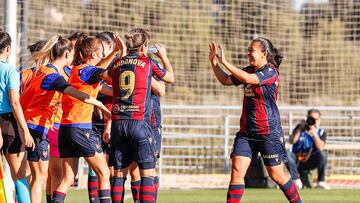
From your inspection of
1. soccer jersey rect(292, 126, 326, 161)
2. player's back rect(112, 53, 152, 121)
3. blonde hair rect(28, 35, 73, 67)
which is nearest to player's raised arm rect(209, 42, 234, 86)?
player's back rect(112, 53, 152, 121)

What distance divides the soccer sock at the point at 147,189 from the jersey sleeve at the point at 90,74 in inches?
45.0

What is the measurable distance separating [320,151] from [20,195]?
356 inches

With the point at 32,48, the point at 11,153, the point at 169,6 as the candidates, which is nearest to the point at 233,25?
the point at 169,6

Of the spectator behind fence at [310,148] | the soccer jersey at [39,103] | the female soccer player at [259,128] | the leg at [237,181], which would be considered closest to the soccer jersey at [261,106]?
the female soccer player at [259,128]

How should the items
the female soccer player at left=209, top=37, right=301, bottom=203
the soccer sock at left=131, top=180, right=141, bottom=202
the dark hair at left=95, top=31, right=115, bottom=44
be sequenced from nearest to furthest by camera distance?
the female soccer player at left=209, top=37, right=301, bottom=203 → the dark hair at left=95, top=31, right=115, bottom=44 → the soccer sock at left=131, top=180, right=141, bottom=202

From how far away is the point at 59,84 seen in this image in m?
9.66

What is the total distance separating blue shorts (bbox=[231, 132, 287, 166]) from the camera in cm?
1080

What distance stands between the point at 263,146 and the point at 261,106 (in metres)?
0.44

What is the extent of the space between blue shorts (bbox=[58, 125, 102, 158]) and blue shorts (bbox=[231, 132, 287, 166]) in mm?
1521

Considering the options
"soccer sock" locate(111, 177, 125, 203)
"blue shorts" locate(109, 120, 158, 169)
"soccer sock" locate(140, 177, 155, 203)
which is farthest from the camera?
"soccer sock" locate(111, 177, 125, 203)

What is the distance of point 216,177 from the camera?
66.5 feet

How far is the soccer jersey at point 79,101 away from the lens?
34.1 ft

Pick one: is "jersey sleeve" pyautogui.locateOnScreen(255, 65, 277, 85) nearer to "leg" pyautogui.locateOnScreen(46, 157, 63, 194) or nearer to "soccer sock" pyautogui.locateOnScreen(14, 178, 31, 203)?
"leg" pyautogui.locateOnScreen(46, 157, 63, 194)

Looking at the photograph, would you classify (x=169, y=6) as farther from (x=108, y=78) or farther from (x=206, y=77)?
(x=108, y=78)
